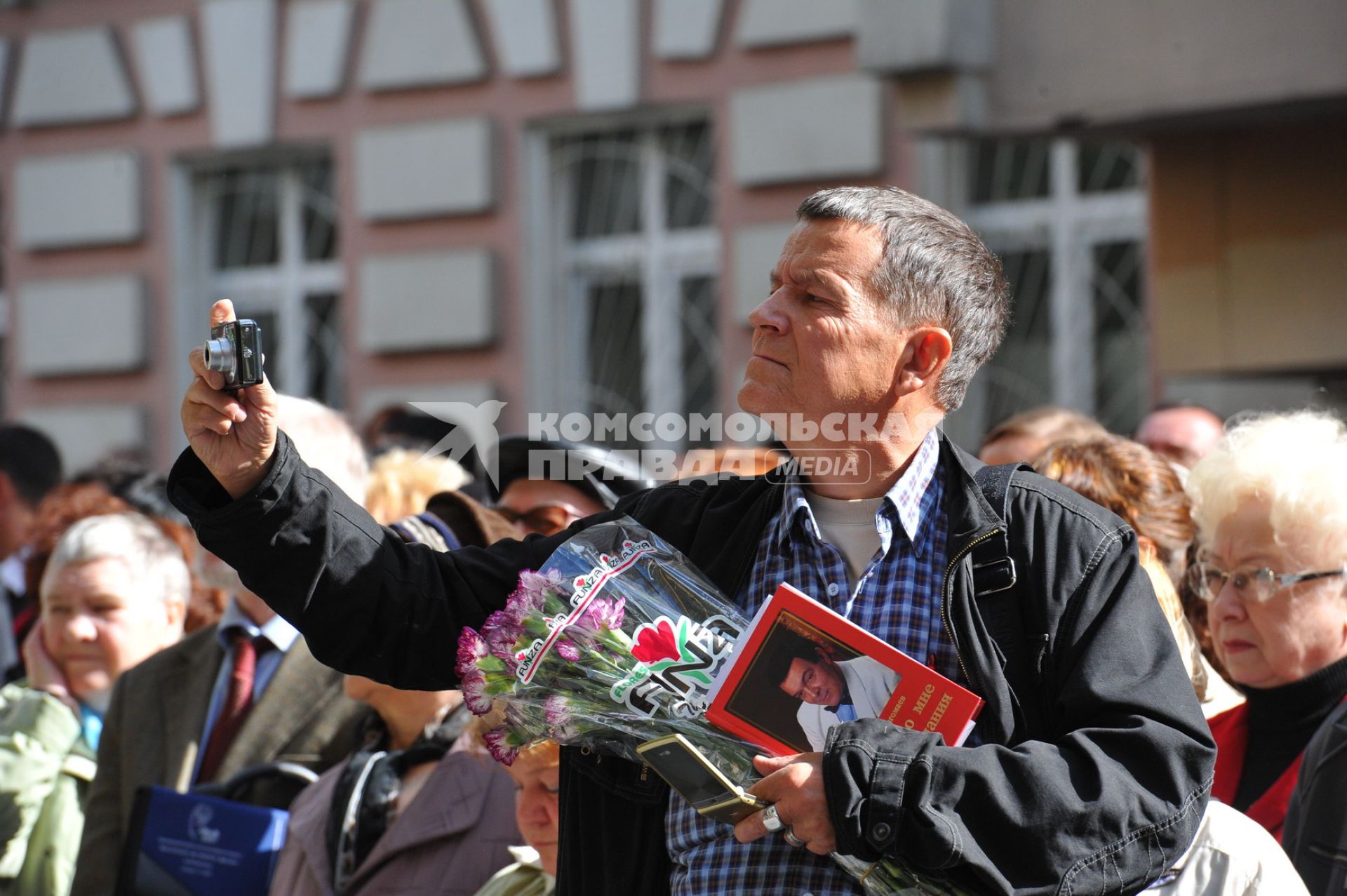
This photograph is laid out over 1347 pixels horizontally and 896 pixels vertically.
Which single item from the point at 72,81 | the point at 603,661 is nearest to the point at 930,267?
the point at 603,661

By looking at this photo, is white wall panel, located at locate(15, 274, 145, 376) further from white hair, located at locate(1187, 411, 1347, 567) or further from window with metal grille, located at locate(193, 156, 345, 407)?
white hair, located at locate(1187, 411, 1347, 567)

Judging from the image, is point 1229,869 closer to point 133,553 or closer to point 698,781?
point 698,781

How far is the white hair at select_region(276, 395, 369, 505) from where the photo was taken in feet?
11.6

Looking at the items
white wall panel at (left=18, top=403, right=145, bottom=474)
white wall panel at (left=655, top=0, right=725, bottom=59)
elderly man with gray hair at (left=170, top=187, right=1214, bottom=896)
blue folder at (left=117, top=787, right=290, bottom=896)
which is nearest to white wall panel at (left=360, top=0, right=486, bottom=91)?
white wall panel at (left=655, top=0, right=725, bottom=59)

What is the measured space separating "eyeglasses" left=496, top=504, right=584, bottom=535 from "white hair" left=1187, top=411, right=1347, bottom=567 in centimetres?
143

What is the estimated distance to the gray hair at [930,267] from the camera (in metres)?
2.26

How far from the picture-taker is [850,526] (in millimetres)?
2289

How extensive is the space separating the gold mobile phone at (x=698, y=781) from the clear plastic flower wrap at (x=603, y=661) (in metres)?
0.07

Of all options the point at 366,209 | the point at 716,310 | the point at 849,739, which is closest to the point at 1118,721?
the point at 849,739

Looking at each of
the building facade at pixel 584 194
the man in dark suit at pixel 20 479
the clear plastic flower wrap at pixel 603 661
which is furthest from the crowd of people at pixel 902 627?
the building facade at pixel 584 194

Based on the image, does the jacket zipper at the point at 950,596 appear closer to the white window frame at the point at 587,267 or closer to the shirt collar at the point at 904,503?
the shirt collar at the point at 904,503

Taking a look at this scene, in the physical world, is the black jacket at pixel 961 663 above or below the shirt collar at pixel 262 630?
above

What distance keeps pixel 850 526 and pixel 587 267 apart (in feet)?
25.2

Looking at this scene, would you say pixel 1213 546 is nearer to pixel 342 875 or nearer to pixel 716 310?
pixel 342 875
